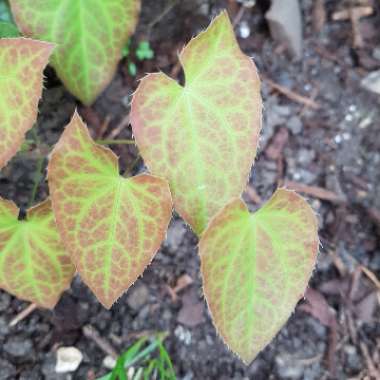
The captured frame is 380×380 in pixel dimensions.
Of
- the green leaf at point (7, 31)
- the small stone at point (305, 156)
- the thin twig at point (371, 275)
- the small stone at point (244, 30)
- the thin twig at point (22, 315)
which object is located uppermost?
the green leaf at point (7, 31)

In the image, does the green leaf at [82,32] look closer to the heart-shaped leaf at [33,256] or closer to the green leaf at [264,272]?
the heart-shaped leaf at [33,256]

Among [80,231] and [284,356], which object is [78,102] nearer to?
[80,231]

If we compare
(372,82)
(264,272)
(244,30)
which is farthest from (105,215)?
(372,82)

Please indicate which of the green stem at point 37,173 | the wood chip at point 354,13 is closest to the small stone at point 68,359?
the green stem at point 37,173

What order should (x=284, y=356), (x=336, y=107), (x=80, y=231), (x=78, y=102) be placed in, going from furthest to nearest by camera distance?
(x=336, y=107)
(x=78, y=102)
(x=284, y=356)
(x=80, y=231)

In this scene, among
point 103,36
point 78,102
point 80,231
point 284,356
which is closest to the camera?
point 80,231

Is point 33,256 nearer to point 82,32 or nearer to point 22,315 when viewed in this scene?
point 22,315

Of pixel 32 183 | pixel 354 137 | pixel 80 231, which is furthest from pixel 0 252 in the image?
pixel 354 137
